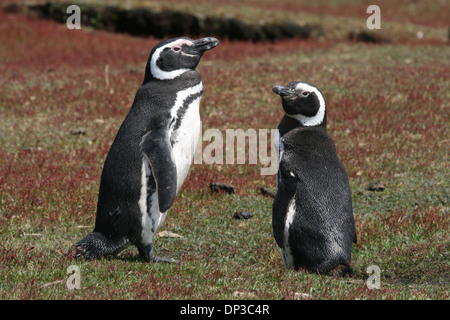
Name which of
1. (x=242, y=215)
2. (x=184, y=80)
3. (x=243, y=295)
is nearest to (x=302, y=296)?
(x=243, y=295)

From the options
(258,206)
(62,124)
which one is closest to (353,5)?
(62,124)

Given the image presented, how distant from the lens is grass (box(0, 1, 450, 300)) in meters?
6.33

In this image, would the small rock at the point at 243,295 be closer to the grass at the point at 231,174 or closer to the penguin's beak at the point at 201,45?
the grass at the point at 231,174

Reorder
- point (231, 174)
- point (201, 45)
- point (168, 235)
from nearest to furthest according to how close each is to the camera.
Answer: point (201, 45) < point (168, 235) < point (231, 174)

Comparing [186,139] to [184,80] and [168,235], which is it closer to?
[184,80]

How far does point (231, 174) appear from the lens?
37.3ft

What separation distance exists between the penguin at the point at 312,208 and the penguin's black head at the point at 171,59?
1.51 meters

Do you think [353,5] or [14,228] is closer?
[14,228]

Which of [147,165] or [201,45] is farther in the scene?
[201,45]

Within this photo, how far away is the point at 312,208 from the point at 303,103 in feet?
4.03

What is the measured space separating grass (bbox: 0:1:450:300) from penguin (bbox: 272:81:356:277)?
34 centimetres

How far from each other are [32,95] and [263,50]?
8.87 m

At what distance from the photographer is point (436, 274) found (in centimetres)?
746
